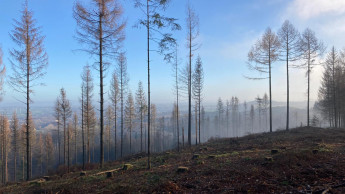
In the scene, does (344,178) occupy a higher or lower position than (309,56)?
lower

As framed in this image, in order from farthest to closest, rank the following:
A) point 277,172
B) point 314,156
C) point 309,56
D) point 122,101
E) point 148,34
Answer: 1. point 122,101
2. point 309,56
3. point 148,34
4. point 314,156
5. point 277,172

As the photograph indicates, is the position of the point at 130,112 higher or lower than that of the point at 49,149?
higher

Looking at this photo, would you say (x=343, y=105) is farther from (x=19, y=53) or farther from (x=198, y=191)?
(x=19, y=53)

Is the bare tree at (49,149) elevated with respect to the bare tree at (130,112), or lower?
lower

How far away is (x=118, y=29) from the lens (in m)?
11.2

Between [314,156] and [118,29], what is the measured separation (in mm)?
12629

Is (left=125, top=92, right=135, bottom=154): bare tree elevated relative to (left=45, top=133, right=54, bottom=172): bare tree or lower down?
elevated

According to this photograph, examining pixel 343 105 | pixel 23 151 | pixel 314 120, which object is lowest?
pixel 23 151

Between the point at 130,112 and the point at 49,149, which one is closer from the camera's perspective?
the point at 130,112

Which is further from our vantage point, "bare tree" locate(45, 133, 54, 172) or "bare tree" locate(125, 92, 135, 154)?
"bare tree" locate(45, 133, 54, 172)

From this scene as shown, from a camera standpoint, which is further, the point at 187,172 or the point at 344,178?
the point at 187,172

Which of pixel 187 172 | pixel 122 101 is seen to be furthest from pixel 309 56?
pixel 122 101

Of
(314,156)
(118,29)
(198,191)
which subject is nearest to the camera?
(198,191)

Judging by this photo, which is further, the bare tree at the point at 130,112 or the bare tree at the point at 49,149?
the bare tree at the point at 49,149
